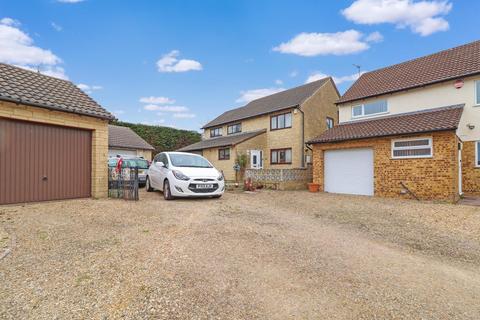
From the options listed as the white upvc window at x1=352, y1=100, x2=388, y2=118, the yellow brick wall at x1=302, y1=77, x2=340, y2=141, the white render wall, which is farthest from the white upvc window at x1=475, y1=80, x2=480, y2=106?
the yellow brick wall at x1=302, y1=77, x2=340, y2=141

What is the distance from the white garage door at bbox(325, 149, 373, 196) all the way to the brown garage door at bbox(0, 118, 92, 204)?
1158 cm

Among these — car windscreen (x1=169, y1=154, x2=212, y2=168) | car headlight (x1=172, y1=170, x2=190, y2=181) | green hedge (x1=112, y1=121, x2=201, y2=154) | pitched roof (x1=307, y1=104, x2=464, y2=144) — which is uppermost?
green hedge (x1=112, y1=121, x2=201, y2=154)

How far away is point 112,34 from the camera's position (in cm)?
1195

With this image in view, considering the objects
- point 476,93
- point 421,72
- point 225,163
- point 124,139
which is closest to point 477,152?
point 476,93

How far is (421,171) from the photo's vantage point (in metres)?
10.6

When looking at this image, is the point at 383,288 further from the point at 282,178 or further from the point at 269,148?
the point at 269,148

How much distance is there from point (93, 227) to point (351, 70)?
71.1 feet

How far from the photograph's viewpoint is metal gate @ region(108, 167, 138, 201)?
863 cm

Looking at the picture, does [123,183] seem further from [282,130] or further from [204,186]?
[282,130]

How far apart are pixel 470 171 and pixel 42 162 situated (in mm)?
17326

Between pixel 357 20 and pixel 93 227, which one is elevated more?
pixel 357 20

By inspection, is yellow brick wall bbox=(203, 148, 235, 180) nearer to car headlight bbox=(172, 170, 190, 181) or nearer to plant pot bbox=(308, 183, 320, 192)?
plant pot bbox=(308, 183, 320, 192)

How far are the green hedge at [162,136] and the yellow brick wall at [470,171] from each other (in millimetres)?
24861

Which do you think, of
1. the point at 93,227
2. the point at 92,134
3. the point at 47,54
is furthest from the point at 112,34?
the point at 93,227
